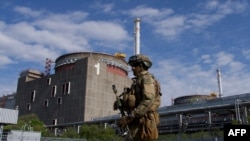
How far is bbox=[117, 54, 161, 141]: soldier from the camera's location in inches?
189

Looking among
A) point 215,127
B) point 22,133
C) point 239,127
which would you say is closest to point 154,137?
point 239,127

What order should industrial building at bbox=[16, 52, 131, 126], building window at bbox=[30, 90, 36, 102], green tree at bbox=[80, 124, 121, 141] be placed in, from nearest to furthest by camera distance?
green tree at bbox=[80, 124, 121, 141] < industrial building at bbox=[16, 52, 131, 126] < building window at bbox=[30, 90, 36, 102]

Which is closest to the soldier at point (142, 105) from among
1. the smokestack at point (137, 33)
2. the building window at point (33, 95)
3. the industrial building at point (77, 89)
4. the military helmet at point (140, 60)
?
the military helmet at point (140, 60)

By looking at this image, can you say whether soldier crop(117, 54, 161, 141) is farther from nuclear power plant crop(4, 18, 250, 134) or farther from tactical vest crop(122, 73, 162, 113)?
nuclear power plant crop(4, 18, 250, 134)

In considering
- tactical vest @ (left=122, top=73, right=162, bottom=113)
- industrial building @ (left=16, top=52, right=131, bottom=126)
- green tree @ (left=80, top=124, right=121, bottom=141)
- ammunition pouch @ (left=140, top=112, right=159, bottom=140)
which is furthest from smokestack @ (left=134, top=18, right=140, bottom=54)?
ammunition pouch @ (left=140, top=112, right=159, bottom=140)

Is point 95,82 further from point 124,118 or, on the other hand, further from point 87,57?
point 124,118

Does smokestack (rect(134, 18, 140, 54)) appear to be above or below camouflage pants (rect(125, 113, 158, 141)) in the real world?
above

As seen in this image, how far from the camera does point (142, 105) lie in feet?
15.7

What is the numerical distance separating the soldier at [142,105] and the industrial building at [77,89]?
60.9 m

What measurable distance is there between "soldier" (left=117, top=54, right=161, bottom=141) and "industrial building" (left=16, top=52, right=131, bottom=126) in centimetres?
6089

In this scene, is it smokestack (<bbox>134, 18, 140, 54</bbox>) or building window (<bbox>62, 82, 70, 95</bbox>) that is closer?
smokestack (<bbox>134, 18, 140, 54</bbox>)

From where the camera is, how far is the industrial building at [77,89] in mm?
68375

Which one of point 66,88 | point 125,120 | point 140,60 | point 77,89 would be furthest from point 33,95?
point 125,120

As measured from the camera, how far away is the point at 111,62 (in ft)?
251
